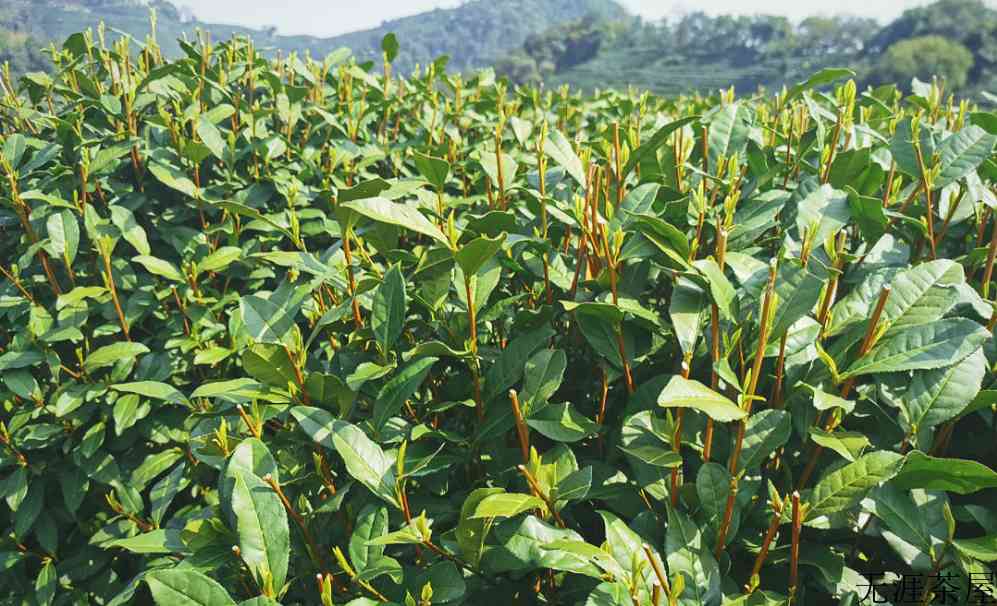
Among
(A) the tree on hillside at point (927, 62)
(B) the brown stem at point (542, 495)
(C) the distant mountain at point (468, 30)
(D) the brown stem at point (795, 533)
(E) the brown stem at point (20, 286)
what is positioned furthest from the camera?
(C) the distant mountain at point (468, 30)

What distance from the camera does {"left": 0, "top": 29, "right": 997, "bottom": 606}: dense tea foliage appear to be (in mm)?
1159

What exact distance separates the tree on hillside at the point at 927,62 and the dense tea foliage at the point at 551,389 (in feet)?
248

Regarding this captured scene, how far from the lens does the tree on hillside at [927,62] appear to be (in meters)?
64.6

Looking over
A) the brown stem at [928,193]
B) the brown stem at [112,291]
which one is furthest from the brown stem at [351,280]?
the brown stem at [928,193]

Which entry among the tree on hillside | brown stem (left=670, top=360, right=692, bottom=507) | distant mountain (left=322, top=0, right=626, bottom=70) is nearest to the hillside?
the tree on hillside

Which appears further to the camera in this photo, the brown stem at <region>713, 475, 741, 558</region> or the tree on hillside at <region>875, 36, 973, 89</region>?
the tree on hillside at <region>875, 36, 973, 89</region>

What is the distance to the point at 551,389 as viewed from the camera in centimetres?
130

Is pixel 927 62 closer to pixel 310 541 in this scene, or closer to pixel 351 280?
pixel 351 280

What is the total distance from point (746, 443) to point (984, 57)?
8893 cm

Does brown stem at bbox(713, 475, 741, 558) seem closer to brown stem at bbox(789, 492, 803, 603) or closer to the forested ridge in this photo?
brown stem at bbox(789, 492, 803, 603)

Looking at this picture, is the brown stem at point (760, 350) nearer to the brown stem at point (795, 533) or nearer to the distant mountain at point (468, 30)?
the brown stem at point (795, 533)

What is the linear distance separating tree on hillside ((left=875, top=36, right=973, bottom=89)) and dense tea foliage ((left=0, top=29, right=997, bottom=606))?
248 ft

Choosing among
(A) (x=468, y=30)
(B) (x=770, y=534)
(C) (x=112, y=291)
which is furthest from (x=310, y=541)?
(A) (x=468, y=30)

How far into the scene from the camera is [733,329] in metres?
1.30
